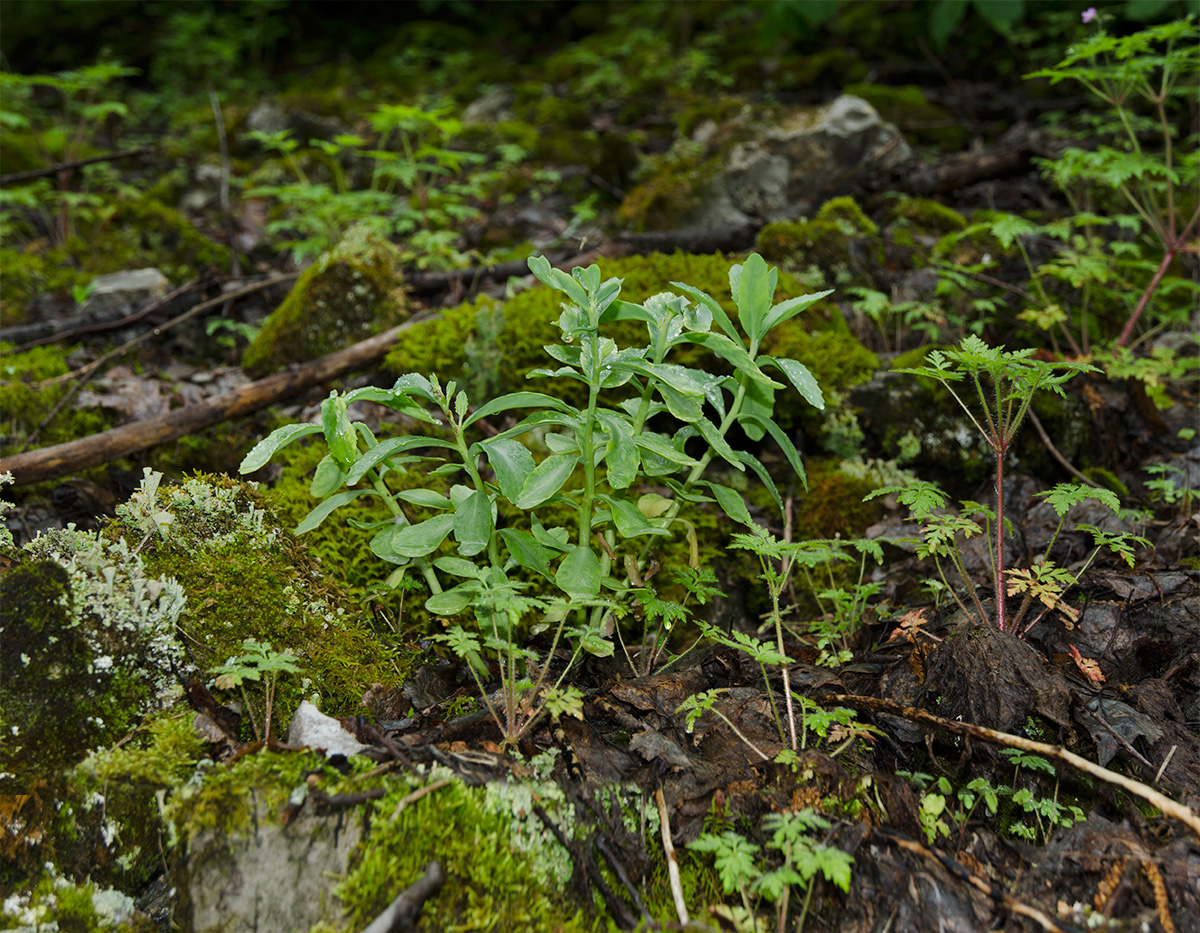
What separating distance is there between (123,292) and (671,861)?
5.45m

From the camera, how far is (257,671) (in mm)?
1825

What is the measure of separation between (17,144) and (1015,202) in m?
10.3

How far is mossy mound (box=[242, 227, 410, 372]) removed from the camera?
430 cm

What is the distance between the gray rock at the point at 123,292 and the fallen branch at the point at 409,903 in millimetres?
4800

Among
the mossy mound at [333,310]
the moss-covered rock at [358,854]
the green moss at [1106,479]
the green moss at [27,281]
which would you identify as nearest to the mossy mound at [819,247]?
the green moss at [1106,479]

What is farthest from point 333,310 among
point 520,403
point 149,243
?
point 149,243

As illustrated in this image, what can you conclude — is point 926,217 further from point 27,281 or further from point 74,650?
point 27,281

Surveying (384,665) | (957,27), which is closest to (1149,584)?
(384,665)

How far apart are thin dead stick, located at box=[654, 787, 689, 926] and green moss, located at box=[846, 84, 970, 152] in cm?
786

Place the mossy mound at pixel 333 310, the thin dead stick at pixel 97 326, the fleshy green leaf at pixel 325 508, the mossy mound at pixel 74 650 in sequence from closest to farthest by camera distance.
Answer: the mossy mound at pixel 74 650, the fleshy green leaf at pixel 325 508, the mossy mound at pixel 333 310, the thin dead stick at pixel 97 326

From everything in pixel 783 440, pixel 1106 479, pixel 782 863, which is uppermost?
pixel 783 440

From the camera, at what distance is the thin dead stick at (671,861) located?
1.62 m

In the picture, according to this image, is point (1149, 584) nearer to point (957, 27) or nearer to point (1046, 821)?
point (1046, 821)

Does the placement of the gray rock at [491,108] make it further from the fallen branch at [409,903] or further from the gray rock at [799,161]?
the fallen branch at [409,903]
